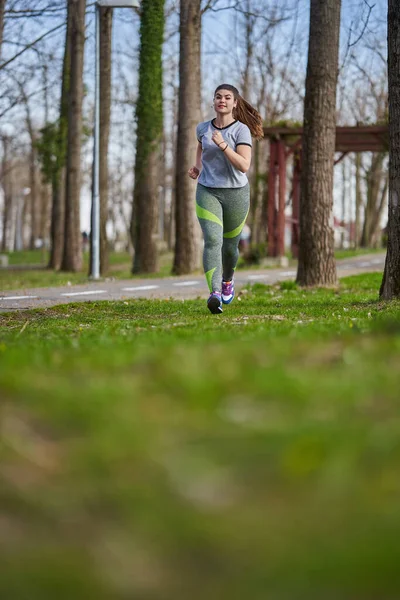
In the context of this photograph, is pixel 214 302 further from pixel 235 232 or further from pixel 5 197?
pixel 5 197

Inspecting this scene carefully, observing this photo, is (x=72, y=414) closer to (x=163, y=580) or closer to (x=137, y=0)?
(x=163, y=580)

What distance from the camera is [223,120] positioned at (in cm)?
938

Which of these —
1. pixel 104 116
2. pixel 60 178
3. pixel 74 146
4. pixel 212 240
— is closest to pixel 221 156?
pixel 212 240

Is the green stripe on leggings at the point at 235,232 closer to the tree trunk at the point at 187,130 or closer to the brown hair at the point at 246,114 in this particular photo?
the brown hair at the point at 246,114

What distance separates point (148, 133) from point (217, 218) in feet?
53.8

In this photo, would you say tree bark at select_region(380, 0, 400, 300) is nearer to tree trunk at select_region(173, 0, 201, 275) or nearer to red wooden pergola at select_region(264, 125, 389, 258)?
tree trunk at select_region(173, 0, 201, 275)

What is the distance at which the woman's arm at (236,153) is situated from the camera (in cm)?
897

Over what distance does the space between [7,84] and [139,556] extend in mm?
28638

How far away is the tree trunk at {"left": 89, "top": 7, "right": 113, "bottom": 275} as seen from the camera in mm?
26328

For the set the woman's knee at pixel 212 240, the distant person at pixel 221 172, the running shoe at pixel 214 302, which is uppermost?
the distant person at pixel 221 172

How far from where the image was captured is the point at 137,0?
72.7 ft

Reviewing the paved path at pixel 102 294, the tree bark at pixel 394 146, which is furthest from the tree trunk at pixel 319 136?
the tree bark at pixel 394 146

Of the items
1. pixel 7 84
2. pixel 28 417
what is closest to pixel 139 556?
pixel 28 417

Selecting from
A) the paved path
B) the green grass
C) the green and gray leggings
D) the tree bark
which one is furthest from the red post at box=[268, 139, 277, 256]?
the green grass
